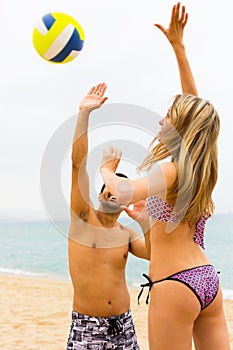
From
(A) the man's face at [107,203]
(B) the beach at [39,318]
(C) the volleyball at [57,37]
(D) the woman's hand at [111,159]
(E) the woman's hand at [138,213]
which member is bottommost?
(B) the beach at [39,318]

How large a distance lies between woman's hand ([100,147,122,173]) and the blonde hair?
0.66ft

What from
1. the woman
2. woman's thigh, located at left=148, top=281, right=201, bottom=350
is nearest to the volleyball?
the woman

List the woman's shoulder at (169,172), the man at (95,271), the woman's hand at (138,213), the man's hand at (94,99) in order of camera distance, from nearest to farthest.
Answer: the woman's shoulder at (169,172) < the man's hand at (94,99) < the woman's hand at (138,213) < the man at (95,271)

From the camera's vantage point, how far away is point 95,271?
3.67 m

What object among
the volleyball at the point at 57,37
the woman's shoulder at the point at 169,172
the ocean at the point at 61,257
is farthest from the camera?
the ocean at the point at 61,257

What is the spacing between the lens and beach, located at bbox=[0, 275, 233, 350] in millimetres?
7270

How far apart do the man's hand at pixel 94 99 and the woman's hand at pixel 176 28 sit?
22.6 inches

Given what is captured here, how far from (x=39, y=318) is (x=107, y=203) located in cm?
575

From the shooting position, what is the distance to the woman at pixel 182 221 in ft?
8.16

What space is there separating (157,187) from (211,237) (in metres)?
37.1

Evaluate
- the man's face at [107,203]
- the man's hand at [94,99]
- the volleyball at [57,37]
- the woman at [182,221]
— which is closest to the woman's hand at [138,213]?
the man's face at [107,203]

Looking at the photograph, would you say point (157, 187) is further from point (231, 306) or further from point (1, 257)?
point (1, 257)

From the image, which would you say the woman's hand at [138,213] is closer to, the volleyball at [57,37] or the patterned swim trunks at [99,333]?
the patterned swim trunks at [99,333]

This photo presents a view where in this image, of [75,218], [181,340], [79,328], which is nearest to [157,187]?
[181,340]
